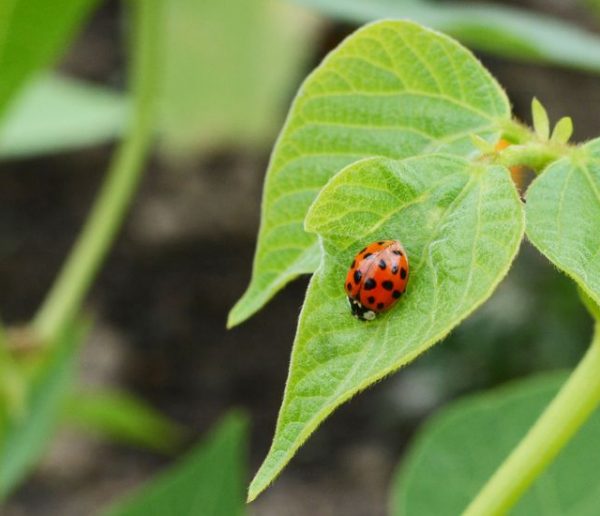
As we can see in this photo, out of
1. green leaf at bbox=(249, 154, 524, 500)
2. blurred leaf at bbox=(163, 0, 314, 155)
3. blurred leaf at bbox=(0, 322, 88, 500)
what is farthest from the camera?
blurred leaf at bbox=(163, 0, 314, 155)

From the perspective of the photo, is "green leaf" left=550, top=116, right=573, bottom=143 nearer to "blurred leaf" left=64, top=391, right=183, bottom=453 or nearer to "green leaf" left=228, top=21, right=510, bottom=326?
"green leaf" left=228, top=21, right=510, bottom=326

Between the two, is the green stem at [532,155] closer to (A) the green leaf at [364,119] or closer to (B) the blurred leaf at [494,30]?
(A) the green leaf at [364,119]

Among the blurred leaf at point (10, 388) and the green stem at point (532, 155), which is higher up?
the green stem at point (532, 155)

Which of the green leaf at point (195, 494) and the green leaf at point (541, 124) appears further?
the green leaf at point (195, 494)

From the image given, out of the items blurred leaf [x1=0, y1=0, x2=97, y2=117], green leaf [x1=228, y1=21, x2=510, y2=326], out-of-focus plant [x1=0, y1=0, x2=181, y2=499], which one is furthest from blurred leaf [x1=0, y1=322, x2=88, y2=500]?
green leaf [x1=228, y1=21, x2=510, y2=326]

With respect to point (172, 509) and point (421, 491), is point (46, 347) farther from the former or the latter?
point (421, 491)

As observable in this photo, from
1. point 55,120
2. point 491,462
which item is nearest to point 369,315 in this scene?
point 491,462

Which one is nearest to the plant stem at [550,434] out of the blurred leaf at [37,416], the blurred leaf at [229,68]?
the blurred leaf at [37,416]

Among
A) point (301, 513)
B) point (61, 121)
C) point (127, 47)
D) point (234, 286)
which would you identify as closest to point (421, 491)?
point (61, 121)
